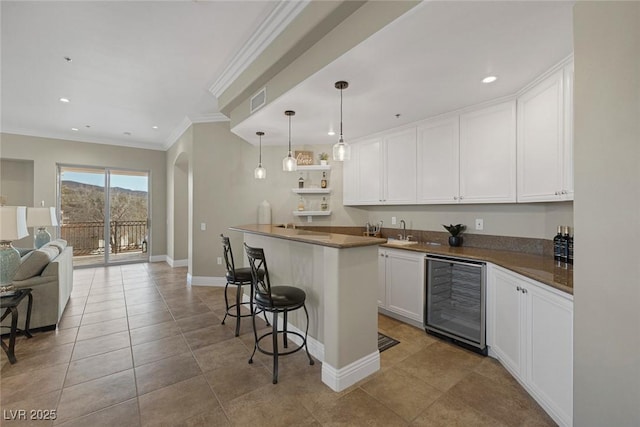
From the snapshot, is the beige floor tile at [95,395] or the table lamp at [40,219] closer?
the beige floor tile at [95,395]

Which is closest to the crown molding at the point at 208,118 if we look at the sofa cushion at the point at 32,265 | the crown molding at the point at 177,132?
the crown molding at the point at 177,132

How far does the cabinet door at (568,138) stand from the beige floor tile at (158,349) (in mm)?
3610

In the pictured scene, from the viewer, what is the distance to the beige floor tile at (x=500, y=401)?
1.79 m

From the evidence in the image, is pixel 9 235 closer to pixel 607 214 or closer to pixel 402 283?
pixel 402 283

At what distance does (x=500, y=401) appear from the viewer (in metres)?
1.96

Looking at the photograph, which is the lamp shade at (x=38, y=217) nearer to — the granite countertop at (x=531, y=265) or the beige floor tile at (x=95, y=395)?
the beige floor tile at (x=95, y=395)

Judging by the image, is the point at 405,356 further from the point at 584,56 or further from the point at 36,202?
the point at 36,202

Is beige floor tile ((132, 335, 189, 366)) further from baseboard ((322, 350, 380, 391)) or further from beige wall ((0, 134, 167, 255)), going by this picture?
beige wall ((0, 134, 167, 255))

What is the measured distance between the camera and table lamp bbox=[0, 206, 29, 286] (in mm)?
2477

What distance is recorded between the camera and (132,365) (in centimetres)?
240

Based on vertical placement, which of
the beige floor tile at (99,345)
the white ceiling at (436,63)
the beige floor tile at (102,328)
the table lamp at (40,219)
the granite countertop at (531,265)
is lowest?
the beige floor tile at (99,345)

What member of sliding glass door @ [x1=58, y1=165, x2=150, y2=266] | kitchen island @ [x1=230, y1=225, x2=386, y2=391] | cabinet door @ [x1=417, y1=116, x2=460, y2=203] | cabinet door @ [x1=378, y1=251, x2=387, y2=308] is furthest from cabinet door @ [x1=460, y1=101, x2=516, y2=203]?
sliding glass door @ [x1=58, y1=165, x2=150, y2=266]

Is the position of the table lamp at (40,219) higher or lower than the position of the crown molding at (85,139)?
lower

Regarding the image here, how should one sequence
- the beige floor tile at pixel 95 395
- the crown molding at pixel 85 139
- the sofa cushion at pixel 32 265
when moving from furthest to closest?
the crown molding at pixel 85 139 → the sofa cushion at pixel 32 265 → the beige floor tile at pixel 95 395
